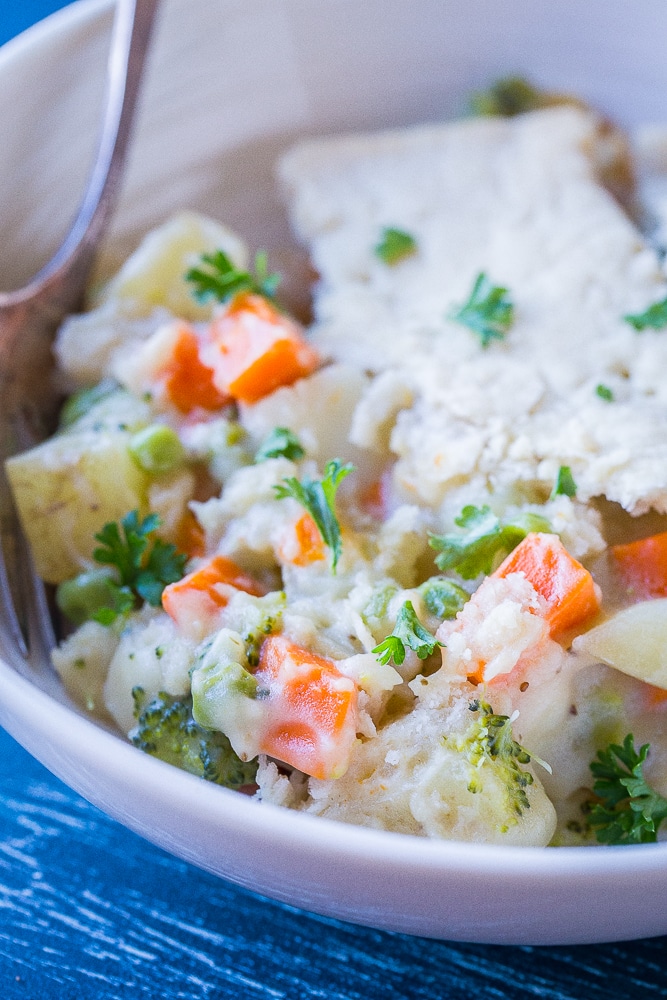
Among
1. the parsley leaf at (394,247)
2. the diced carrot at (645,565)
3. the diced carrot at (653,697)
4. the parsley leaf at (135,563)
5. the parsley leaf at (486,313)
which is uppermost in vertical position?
the parsley leaf at (394,247)

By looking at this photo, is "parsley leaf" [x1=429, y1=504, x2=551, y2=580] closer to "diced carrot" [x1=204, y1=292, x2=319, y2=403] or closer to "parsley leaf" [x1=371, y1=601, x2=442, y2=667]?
"parsley leaf" [x1=371, y1=601, x2=442, y2=667]

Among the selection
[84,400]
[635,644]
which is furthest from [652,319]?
[84,400]

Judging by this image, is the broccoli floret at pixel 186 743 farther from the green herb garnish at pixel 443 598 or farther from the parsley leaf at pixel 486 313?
the parsley leaf at pixel 486 313

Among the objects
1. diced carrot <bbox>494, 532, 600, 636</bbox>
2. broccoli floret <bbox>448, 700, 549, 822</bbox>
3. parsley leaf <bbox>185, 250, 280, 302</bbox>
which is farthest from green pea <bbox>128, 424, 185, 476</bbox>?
broccoli floret <bbox>448, 700, 549, 822</bbox>

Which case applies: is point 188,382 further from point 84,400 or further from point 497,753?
point 497,753

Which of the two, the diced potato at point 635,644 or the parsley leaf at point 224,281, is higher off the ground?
the parsley leaf at point 224,281

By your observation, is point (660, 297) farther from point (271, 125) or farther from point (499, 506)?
point (271, 125)

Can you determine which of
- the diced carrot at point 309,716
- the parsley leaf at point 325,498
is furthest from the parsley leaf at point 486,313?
the diced carrot at point 309,716
